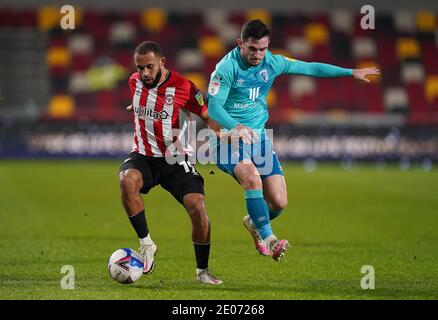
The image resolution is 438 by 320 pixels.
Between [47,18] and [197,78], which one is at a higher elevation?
[47,18]

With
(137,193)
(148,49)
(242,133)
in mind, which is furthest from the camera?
(242,133)

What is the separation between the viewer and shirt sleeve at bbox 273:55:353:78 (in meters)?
8.56

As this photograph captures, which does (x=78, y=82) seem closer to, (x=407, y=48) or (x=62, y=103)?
(x=62, y=103)

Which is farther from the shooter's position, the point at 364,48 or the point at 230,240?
the point at 364,48

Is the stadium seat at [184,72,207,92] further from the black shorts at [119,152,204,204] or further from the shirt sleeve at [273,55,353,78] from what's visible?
the black shorts at [119,152,204,204]

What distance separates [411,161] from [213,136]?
56.0 ft

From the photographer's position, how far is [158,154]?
25.9 feet

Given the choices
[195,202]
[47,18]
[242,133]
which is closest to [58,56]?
[47,18]

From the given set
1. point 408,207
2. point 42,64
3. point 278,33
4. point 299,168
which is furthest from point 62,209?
point 278,33

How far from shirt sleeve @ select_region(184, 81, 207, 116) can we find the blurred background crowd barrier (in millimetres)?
18880

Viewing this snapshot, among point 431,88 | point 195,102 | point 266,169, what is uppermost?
point 431,88

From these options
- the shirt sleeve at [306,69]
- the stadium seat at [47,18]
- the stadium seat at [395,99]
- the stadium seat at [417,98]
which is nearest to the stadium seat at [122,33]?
the stadium seat at [47,18]

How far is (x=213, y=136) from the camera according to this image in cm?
863

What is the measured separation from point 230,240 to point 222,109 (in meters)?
3.25
